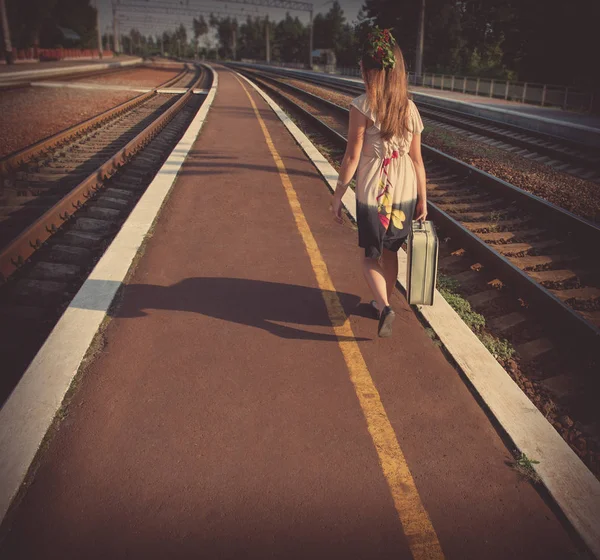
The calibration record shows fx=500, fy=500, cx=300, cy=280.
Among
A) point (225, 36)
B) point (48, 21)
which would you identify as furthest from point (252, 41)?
point (48, 21)

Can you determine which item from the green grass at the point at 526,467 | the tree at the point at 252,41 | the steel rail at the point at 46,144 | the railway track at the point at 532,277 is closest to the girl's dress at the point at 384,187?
the railway track at the point at 532,277

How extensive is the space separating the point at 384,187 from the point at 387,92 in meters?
0.62

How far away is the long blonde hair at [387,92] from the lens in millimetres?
3129

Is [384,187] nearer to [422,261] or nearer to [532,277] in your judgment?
[422,261]

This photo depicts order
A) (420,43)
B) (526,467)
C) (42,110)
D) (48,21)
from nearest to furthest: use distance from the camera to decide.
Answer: (526,467) → (42,110) → (420,43) → (48,21)

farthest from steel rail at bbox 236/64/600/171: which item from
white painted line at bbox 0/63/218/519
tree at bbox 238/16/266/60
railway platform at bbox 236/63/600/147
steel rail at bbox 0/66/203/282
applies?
tree at bbox 238/16/266/60

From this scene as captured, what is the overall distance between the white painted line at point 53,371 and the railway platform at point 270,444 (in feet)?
0.29

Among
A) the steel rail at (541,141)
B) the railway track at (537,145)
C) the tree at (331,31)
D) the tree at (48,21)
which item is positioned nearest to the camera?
the railway track at (537,145)

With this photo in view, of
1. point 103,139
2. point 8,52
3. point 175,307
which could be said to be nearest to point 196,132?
point 103,139

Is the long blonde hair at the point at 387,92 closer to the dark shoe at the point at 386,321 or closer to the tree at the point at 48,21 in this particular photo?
the dark shoe at the point at 386,321

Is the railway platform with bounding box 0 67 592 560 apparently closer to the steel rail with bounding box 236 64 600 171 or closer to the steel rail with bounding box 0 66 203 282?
the steel rail with bounding box 0 66 203 282

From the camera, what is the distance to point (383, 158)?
3377 millimetres

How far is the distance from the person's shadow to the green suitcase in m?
0.53

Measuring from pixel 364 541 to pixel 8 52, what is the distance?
48.7 m
